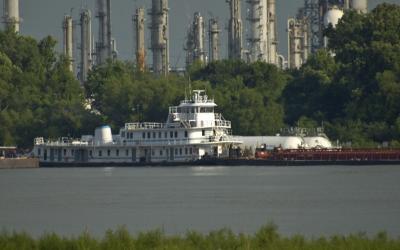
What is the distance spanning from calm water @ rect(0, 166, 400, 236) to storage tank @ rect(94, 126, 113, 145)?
14350 millimetres

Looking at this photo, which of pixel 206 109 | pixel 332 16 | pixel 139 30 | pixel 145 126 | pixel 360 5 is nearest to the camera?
pixel 206 109

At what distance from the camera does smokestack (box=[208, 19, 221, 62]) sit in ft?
555

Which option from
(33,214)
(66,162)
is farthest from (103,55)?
(33,214)

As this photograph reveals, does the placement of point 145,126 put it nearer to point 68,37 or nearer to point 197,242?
point 68,37

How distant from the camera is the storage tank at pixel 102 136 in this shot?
12938 cm

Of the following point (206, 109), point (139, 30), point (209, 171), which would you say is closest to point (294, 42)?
point (139, 30)

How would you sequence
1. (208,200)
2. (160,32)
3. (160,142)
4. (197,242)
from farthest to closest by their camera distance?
(160,32), (160,142), (208,200), (197,242)

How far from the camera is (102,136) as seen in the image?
129625 millimetres

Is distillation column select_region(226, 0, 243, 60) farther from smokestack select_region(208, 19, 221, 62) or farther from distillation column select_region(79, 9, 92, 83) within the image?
distillation column select_region(79, 9, 92, 83)

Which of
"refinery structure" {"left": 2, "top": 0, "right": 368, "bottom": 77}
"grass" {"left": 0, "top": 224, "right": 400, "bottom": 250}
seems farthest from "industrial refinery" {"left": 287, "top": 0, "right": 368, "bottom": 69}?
"grass" {"left": 0, "top": 224, "right": 400, "bottom": 250}

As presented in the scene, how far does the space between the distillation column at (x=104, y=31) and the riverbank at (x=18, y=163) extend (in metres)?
30.9

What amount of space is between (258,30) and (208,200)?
81.4 meters

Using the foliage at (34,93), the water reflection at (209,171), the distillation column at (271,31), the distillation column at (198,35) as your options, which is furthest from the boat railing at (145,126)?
the distillation column at (198,35)

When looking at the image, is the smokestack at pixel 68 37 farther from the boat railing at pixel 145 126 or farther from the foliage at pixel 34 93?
the boat railing at pixel 145 126
